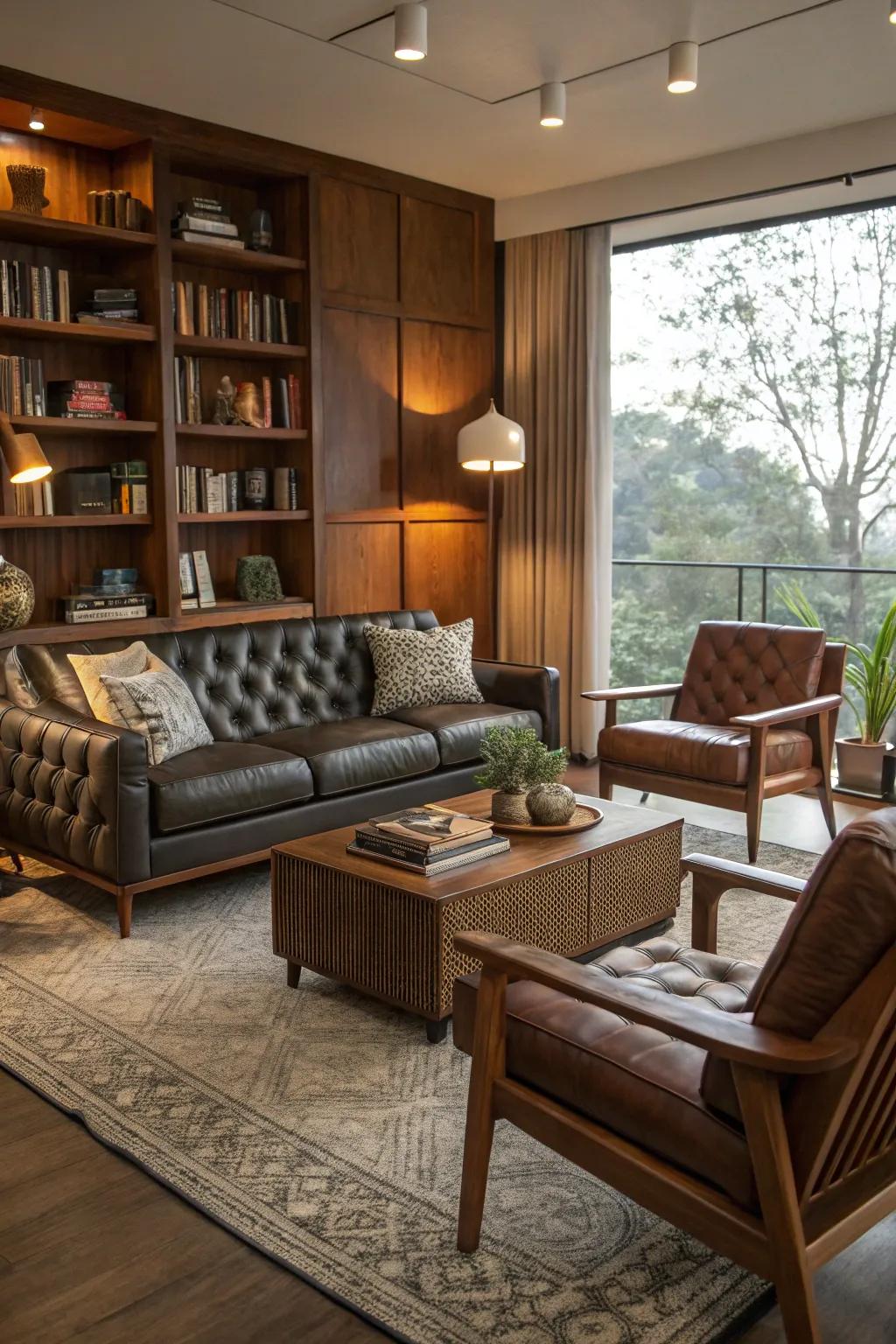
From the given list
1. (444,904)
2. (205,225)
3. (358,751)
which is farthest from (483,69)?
(444,904)

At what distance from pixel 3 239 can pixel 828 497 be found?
5.76 metres

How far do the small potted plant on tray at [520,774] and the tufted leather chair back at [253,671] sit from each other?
1.39 metres

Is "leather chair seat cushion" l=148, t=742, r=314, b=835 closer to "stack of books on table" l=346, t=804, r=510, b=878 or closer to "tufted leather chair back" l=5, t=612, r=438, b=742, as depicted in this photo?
"tufted leather chair back" l=5, t=612, r=438, b=742

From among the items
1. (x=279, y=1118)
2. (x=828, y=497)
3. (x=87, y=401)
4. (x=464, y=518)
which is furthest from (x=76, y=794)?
(x=828, y=497)

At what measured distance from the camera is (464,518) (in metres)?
6.22

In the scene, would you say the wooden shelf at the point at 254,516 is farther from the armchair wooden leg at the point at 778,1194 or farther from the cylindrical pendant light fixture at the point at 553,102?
the armchair wooden leg at the point at 778,1194

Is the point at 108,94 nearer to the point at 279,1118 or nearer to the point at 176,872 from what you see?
the point at 176,872

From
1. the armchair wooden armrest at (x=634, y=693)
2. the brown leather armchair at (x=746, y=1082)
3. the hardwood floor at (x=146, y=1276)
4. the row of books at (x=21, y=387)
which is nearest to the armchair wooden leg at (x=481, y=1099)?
the brown leather armchair at (x=746, y=1082)

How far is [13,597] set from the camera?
4.25 meters

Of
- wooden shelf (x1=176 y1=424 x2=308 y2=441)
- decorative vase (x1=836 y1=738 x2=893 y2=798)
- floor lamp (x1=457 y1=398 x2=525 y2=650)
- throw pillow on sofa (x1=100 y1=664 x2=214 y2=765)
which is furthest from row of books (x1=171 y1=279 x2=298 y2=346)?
decorative vase (x1=836 y1=738 x2=893 y2=798)

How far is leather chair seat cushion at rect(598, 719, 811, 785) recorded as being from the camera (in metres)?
4.26

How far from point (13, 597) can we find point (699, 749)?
2496 millimetres

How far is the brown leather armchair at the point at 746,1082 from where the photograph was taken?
5.16ft

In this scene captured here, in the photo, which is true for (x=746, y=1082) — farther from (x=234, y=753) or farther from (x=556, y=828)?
(x=234, y=753)
